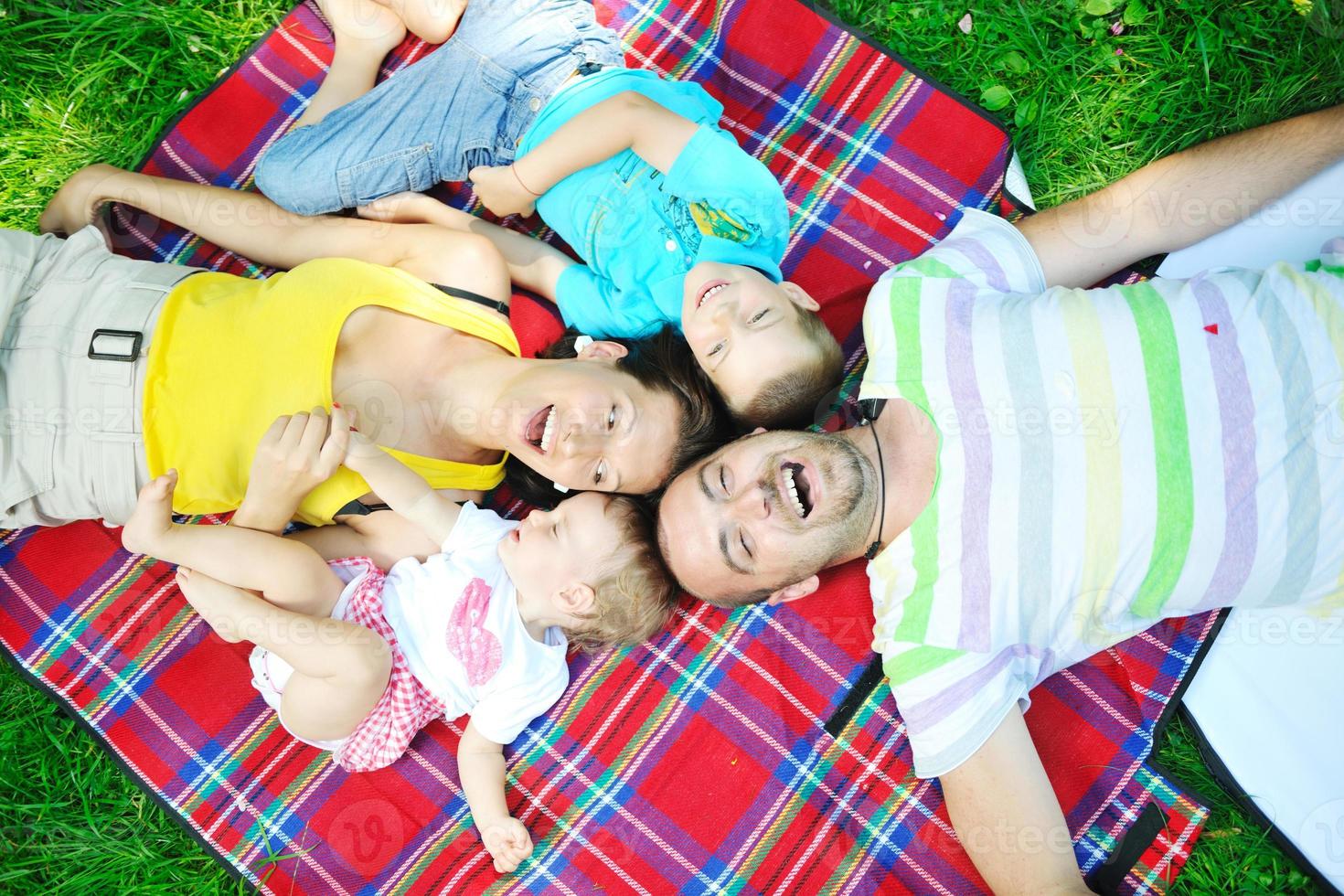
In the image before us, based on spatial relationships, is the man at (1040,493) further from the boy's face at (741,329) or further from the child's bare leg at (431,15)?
the child's bare leg at (431,15)

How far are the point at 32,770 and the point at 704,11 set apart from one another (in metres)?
3.48

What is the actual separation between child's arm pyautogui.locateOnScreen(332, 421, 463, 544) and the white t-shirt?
0.20ft

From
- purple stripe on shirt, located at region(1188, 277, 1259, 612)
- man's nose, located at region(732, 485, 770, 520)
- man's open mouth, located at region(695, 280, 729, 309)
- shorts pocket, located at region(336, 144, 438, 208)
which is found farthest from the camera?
shorts pocket, located at region(336, 144, 438, 208)

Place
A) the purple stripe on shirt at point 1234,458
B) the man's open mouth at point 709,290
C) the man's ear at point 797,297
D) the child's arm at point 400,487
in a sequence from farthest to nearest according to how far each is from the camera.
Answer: the man's ear at point 797,297
the man's open mouth at point 709,290
the child's arm at point 400,487
the purple stripe on shirt at point 1234,458

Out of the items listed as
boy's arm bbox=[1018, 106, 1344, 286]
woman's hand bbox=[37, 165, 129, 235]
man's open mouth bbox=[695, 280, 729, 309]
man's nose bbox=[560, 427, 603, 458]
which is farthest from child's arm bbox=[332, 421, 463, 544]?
boy's arm bbox=[1018, 106, 1344, 286]

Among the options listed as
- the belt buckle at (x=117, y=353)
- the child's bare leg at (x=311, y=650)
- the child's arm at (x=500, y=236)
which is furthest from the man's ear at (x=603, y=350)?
the belt buckle at (x=117, y=353)

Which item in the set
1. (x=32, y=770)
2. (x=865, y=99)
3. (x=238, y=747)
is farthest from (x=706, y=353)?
(x=32, y=770)

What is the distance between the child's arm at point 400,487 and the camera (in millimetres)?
2732

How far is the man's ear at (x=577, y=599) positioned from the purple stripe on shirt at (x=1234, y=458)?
1730mm

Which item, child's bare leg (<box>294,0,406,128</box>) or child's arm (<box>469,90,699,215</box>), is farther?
child's bare leg (<box>294,0,406,128</box>)

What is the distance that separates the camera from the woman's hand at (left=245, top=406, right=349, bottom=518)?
8.79ft

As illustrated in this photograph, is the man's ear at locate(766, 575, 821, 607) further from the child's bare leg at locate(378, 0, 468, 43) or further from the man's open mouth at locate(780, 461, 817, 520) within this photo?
the child's bare leg at locate(378, 0, 468, 43)

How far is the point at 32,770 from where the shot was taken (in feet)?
9.90

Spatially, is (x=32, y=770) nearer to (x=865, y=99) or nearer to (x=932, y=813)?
(x=932, y=813)
